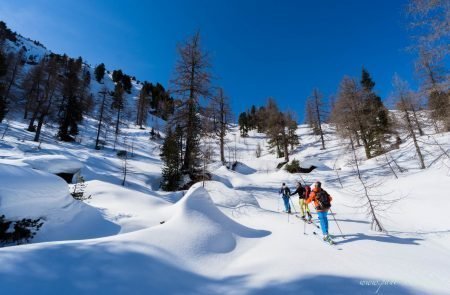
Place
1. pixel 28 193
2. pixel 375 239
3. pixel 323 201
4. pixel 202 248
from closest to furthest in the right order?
pixel 202 248 → pixel 28 193 → pixel 375 239 → pixel 323 201

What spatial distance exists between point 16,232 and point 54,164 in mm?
11479

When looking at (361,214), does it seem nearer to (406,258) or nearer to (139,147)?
(406,258)

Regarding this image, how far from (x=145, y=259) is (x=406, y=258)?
5.94m

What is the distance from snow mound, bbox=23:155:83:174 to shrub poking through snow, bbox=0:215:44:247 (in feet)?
31.8

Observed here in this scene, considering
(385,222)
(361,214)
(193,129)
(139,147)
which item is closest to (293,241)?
(385,222)

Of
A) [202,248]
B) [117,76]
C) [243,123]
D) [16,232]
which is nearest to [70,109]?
[16,232]

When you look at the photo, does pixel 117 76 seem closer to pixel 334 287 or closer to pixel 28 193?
pixel 28 193

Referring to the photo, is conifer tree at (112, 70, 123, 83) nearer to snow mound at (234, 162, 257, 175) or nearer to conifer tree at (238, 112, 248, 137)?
conifer tree at (238, 112, 248, 137)

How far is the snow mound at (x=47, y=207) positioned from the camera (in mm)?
6105

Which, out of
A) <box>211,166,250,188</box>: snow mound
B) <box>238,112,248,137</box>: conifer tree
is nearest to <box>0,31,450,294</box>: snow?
<box>211,166,250,188</box>: snow mound

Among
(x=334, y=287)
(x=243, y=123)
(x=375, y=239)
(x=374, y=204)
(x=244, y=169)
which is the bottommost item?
(x=334, y=287)

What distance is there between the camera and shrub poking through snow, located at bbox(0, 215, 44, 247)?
5.53m

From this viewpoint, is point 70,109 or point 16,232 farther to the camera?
point 70,109

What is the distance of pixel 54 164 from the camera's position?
1516 cm
